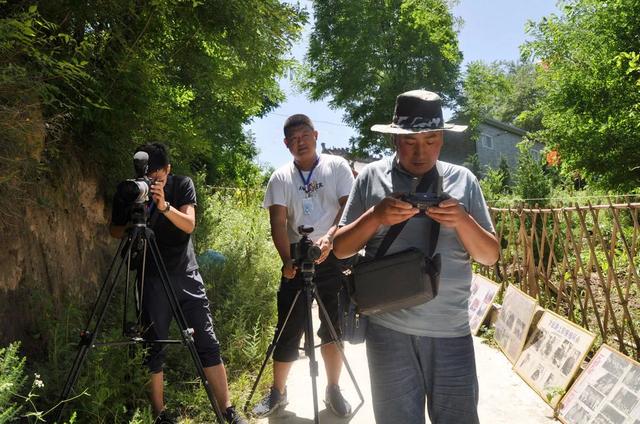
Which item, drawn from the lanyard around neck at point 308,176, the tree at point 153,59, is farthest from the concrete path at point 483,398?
the tree at point 153,59

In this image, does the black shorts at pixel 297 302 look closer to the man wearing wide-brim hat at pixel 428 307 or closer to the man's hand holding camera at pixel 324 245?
the man's hand holding camera at pixel 324 245

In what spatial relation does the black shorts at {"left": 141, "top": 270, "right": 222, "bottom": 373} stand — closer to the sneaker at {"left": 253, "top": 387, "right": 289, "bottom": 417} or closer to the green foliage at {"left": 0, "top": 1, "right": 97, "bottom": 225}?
the sneaker at {"left": 253, "top": 387, "right": 289, "bottom": 417}

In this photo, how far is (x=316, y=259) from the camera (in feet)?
8.87

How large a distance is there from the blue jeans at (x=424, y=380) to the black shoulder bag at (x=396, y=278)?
16 cm

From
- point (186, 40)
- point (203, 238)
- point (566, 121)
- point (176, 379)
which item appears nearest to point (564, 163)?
point (566, 121)

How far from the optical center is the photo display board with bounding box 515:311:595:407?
140 inches

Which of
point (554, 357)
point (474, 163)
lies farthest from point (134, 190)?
point (474, 163)

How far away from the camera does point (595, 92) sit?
1042cm

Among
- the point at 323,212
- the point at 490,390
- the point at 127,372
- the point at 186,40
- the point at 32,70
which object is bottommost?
the point at 490,390

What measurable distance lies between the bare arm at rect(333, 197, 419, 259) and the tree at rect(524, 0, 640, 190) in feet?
28.2

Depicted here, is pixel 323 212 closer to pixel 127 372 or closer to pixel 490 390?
pixel 127 372

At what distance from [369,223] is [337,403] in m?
2.03

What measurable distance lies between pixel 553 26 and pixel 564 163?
11.2 ft

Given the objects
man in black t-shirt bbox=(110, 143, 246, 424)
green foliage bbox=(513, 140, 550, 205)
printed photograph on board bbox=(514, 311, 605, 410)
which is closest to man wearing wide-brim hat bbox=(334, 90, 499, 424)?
man in black t-shirt bbox=(110, 143, 246, 424)
